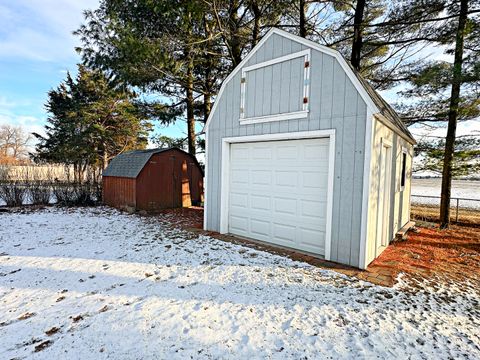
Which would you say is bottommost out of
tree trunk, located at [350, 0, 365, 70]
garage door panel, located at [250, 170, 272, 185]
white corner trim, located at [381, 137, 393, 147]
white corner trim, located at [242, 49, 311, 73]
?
Answer: garage door panel, located at [250, 170, 272, 185]

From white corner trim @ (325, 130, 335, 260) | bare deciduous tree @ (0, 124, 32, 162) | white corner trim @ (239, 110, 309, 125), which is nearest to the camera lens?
white corner trim @ (325, 130, 335, 260)

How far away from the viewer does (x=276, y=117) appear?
4.93 metres

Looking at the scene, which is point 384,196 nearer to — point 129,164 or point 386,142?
point 386,142

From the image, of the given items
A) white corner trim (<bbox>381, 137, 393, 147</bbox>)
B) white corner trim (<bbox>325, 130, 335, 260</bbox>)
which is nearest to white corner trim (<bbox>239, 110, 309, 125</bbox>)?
white corner trim (<bbox>325, 130, 335, 260</bbox>)

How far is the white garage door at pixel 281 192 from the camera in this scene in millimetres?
4621

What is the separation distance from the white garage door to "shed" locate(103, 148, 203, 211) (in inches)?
177

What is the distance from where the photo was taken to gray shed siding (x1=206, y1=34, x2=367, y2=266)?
13.2 feet

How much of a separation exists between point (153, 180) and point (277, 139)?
19.4 feet

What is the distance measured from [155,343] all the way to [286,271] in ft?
7.20

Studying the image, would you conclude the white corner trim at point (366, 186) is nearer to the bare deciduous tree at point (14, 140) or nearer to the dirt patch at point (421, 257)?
the dirt patch at point (421, 257)

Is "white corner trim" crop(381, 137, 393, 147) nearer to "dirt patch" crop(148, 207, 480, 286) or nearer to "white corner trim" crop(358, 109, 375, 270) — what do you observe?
"white corner trim" crop(358, 109, 375, 270)

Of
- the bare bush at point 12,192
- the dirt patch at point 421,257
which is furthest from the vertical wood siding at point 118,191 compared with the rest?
the dirt patch at point 421,257

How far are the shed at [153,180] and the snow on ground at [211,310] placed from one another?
15.0ft

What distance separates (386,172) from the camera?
15.8 feet
